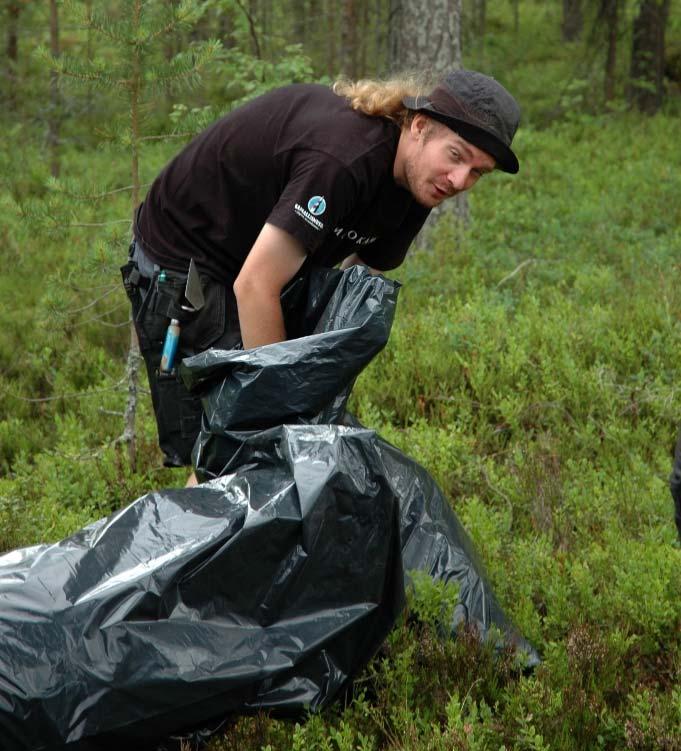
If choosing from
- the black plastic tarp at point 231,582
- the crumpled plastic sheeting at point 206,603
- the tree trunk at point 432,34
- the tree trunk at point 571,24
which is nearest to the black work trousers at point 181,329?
the black plastic tarp at point 231,582

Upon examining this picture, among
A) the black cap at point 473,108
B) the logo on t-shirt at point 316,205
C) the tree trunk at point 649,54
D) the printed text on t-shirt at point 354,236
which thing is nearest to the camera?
the logo on t-shirt at point 316,205

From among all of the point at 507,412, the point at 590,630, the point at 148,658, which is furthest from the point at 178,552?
the point at 507,412

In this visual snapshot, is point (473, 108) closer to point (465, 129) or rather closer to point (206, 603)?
point (465, 129)

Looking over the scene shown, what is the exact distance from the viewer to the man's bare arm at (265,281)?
281 cm

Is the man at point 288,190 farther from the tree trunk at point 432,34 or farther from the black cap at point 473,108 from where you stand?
the tree trunk at point 432,34

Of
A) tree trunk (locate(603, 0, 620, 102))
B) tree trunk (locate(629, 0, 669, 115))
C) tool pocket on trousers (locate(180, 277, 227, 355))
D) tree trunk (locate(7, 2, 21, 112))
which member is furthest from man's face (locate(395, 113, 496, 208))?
tree trunk (locate(629, 0, 669, 115))

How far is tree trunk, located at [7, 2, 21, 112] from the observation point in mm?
12695

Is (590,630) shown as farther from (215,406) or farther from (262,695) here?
(215,406)

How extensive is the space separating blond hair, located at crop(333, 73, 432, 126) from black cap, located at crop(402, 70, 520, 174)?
40mm

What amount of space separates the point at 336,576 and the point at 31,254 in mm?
6455

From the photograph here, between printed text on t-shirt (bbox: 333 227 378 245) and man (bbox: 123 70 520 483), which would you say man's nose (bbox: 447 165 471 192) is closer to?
man (bbox: 123 70 520 483)

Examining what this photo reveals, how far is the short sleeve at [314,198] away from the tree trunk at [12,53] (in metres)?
10.8

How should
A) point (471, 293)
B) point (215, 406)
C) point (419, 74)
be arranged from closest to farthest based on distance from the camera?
point (215, 406) < point (419, 74) < point (471, 293)

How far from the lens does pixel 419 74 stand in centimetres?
309
